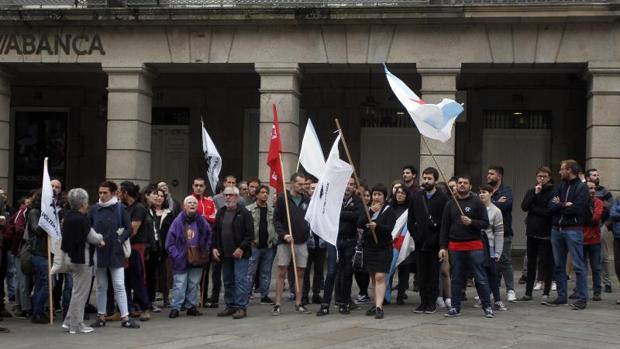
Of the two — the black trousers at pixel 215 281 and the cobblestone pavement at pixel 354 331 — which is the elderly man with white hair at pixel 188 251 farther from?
the black trousers at pixel 215 281

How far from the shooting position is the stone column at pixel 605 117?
56.4 ft

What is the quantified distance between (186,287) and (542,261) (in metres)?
5.44

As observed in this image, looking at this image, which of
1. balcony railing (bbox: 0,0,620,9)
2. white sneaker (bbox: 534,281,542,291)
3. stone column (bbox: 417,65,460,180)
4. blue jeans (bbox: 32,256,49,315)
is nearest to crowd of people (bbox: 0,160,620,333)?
blue jeans (bbox: 32,256,49,315)

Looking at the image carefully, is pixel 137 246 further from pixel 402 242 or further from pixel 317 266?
pixel 402 242

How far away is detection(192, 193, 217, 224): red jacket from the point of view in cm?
1380

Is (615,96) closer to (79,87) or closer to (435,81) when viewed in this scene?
(435,81)

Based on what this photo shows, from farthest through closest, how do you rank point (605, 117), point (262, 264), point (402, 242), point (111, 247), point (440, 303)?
point (605, 117)
point (262, 264)
point (402, 242)
point (440, 303)
point (111, 247)

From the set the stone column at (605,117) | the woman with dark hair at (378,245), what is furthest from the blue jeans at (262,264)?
the stone column at (605,117)

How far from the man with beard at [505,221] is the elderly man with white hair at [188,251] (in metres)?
4.45

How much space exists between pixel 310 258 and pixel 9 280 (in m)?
4.63

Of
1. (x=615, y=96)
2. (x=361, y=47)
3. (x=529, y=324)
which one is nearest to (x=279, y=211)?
(x=529, y=324)

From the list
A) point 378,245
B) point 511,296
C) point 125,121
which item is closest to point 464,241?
point 378,245

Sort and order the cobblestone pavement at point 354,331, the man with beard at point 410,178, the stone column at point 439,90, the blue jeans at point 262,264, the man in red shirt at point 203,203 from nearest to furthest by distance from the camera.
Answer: the cobblestone pavement at point 354,331, the man with beard at point 410,178, the man in red shirt at point 203,203, the blue jeans at point 262,264, the stone column at point 439,90

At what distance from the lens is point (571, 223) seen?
12.8 meters
